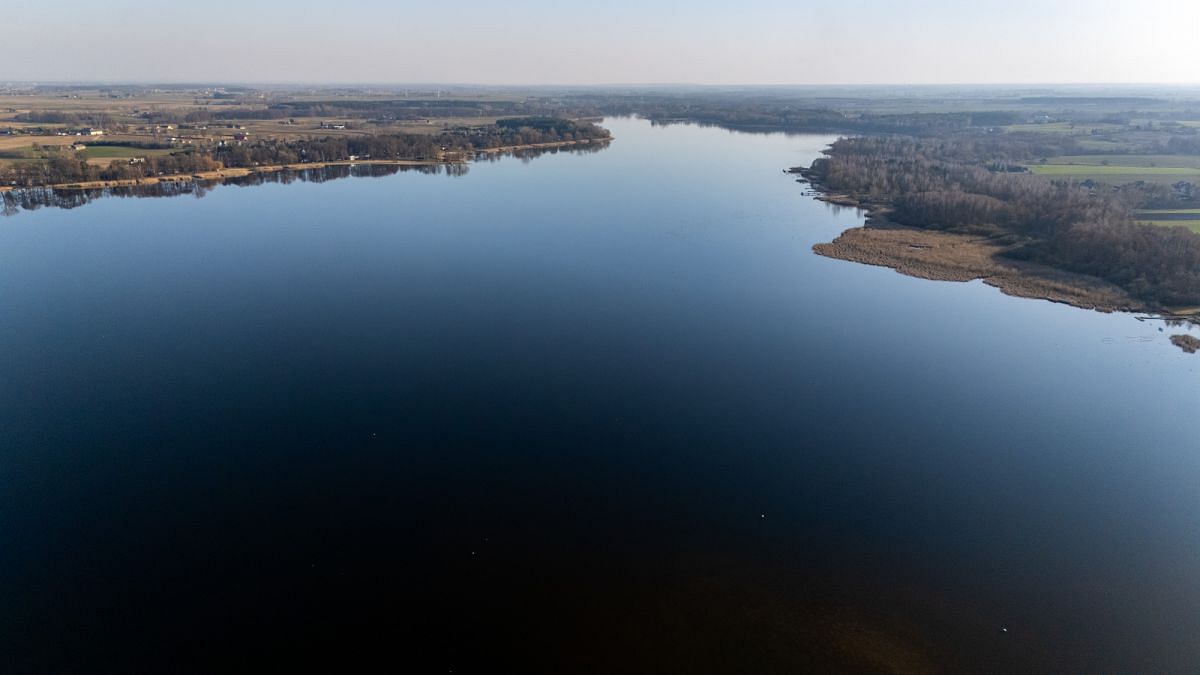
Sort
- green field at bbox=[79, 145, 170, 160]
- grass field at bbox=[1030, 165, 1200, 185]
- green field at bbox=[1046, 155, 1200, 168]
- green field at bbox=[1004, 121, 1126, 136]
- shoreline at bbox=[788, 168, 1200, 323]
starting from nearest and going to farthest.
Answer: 1. shoreline at bbox=[788, 168, 1200, 323]
2. grass field at bbox=[1030, 165, 1200, 185]
3. green field at bbox=[1046, 155, 1200, 168]
4. green field at bbox=[79, 145, 170, 160]
5. green field at bbox=[1004, 121, 1126, 136]

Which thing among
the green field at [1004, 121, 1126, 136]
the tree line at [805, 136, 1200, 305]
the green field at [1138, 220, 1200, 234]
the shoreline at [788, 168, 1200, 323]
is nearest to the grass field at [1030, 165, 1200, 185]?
the tree line at [805, 136, 1200, 305]

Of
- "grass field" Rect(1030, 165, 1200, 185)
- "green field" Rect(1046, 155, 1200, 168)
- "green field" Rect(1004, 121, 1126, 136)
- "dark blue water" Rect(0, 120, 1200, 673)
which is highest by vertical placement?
"green field" Rect(1004, 121, 1126, 136)

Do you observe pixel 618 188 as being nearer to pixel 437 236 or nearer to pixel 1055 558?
pixel 437 236

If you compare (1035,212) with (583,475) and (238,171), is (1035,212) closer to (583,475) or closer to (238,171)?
(583,475)

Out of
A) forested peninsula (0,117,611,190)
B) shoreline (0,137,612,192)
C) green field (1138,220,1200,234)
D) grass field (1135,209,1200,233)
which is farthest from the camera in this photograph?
forested peninsula (0,117,611,190)

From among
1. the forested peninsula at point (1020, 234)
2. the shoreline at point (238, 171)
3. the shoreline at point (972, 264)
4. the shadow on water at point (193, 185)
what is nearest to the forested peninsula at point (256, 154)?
the shoreline at point (238, 171)

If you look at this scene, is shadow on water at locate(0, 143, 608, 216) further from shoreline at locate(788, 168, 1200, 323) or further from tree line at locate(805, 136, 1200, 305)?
shoreline at locate(788, 168, 1200, 323)

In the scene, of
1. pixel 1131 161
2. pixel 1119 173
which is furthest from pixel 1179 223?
pixel 1131 161
